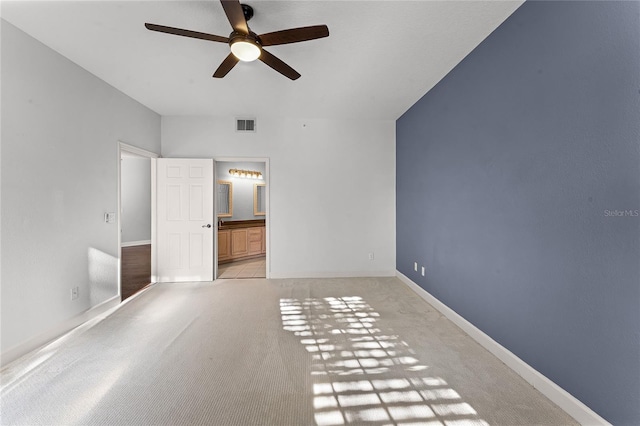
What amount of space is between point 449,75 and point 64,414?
14.2ft

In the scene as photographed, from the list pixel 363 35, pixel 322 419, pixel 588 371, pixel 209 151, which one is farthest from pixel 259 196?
pixel 588 371

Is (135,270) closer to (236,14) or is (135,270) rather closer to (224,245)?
(224,245)

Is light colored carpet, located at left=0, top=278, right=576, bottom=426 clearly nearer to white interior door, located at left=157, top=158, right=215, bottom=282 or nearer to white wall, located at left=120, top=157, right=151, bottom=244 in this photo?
white interior door, located at left=157, top=158, right=215, bottom=282

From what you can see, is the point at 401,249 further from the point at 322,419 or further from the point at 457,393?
the point at 322,419

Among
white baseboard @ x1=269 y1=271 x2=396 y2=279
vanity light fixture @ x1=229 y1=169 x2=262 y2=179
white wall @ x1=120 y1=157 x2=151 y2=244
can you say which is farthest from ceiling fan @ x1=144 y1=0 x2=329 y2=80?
white wall @ x1=120 y1=157 x2=151 y2=244

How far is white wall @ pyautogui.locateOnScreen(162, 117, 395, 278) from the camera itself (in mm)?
4297

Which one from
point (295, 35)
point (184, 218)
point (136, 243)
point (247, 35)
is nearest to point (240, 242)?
point (184, 218)

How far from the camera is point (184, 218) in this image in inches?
164

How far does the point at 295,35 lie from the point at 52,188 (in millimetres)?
2704

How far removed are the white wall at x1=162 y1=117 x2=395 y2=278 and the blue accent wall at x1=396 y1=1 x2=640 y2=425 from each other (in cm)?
177

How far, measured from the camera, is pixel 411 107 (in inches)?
150

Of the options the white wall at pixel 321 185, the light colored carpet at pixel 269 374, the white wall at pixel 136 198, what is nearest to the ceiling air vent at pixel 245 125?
the white wall at pixel 321 185

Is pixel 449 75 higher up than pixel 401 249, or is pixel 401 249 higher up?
pixel 449 75

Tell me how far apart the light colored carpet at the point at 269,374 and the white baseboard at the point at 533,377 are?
0.06 m
